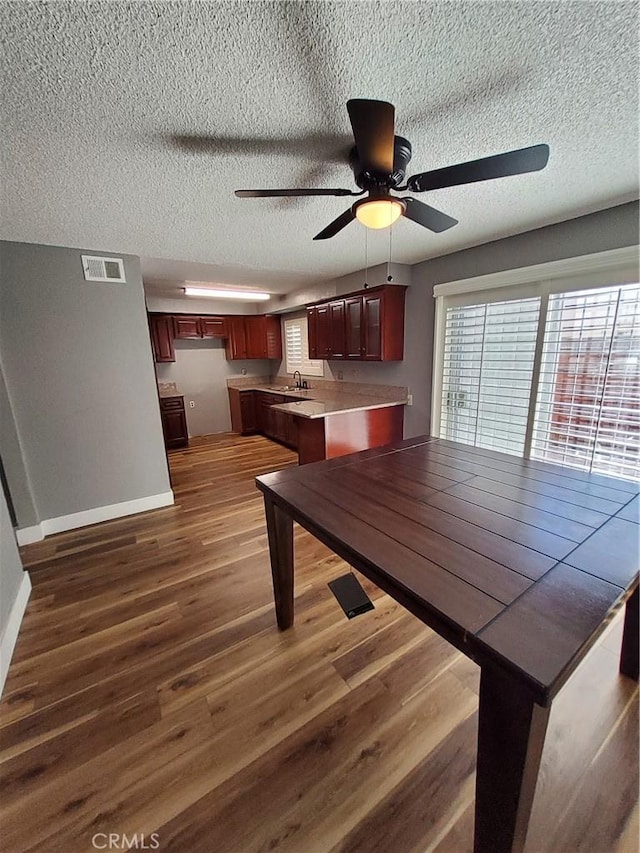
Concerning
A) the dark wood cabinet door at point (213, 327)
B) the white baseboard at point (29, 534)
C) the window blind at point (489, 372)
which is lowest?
the white baseboard at point (29, 534)

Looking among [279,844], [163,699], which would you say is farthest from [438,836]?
[163,699]

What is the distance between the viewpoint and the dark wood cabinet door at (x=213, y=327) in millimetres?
5570

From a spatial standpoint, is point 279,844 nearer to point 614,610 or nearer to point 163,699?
point 163,699

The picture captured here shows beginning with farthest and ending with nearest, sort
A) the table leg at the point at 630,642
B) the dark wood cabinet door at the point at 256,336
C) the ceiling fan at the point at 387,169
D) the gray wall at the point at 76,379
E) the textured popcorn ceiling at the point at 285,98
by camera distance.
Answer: the dark wood cabinet door at the point at 256,336, the gray wall at the point at 76,379, the table leg at the point at 630,642, the ceiling fan at the point at 387,169, the textured popcorn ceiling at the point at 285,98

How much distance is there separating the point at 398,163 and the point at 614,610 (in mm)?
1801

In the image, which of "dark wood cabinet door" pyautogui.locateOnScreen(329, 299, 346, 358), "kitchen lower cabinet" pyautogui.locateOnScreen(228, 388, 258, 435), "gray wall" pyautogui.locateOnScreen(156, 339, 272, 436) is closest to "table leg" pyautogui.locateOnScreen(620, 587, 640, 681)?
"dark wood cabinet door" pyautogui.locateOnScreen(329, 299, 346, 358)

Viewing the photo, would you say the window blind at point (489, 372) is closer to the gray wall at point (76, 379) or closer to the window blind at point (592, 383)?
the window blind at point (592, 383)

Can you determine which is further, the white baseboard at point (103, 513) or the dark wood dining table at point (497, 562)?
the white baseboard at point (103, 513)

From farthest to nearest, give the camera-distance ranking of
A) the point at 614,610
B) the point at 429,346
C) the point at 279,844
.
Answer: the point at 429,346 < the point at 279,844 < the point at 614,610

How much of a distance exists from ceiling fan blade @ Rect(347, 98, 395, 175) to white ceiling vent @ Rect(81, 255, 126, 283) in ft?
8.35

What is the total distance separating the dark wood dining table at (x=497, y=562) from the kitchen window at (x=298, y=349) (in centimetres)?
377

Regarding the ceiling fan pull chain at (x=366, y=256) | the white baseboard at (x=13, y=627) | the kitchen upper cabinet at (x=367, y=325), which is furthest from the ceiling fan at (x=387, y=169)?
the white baseboard at (x=13, y=627)

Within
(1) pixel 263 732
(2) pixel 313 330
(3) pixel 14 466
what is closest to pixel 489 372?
(2) pixel 313 330

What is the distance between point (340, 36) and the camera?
98 cm
